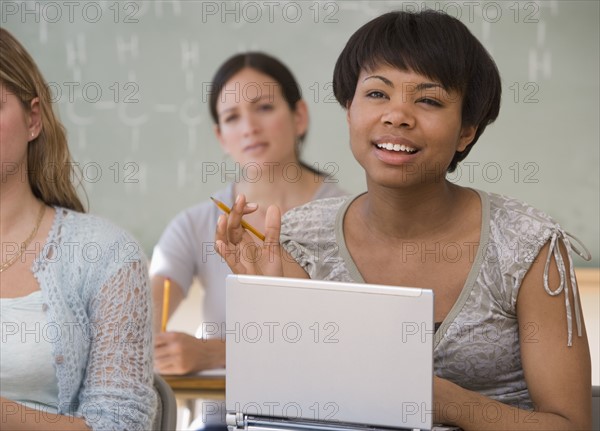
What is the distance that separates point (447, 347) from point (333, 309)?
43 cm

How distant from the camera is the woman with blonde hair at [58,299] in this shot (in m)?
1.69

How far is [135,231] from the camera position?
14.2 ft

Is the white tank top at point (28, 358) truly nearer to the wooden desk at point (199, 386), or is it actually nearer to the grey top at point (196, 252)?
the wooden desk at point (199, 386)

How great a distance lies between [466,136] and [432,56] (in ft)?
0.62

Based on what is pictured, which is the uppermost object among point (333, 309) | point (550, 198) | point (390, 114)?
point (550, 198)

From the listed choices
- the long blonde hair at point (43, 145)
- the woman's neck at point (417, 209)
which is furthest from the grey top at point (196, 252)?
the woman's neck at point (417, 209)

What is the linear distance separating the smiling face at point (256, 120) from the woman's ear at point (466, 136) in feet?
5.20

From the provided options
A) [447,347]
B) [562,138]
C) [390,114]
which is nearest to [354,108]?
[390,114]

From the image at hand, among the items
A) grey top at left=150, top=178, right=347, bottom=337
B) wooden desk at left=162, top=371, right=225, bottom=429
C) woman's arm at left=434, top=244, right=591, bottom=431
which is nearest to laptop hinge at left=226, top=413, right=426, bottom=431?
woman's arm at left=434, top=244, right=591, bottom=431

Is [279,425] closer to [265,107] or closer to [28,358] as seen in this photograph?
[28,358]

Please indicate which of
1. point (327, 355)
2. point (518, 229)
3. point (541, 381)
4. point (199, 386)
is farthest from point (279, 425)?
point (199, 386)

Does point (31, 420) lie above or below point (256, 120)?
below

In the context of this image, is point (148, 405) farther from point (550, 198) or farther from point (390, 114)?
point (550, 198)

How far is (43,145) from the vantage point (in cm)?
188
